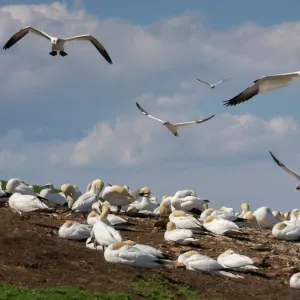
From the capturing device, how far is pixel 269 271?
63.4 ft

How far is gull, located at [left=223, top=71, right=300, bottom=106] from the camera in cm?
2546

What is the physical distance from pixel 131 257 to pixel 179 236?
347cm

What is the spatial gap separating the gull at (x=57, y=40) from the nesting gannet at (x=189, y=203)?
25.0 ft

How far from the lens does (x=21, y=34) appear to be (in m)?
32.7

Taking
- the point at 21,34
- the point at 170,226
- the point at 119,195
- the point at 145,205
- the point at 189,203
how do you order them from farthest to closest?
the point at 21,34 → the point at 145,205 → the point at 189,203 → the point at 119,195 → the point at 170,226

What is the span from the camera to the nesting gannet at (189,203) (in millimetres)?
25500

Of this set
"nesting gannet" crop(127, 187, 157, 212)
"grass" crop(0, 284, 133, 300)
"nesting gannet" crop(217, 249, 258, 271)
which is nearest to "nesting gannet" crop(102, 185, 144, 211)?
"nesting gannet" crop(127, 187, 157, 212)

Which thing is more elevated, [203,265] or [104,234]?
[104,234]

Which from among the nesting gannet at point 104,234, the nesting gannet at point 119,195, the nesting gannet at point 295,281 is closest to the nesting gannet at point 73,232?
the nesting gannet at point 104,234

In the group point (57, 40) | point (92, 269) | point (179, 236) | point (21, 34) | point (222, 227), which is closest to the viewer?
point (92, 269)

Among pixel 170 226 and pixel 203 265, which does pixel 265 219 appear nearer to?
pixel 170 226

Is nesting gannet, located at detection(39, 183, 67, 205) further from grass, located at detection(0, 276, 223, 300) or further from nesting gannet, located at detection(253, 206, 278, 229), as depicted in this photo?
grass, located at detection(0, 276, 223, 300)

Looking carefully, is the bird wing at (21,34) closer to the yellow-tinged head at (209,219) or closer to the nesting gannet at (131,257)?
the yellow-tinged head at (209,219)

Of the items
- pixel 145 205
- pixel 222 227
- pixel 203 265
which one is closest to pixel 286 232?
pixel 222 227
